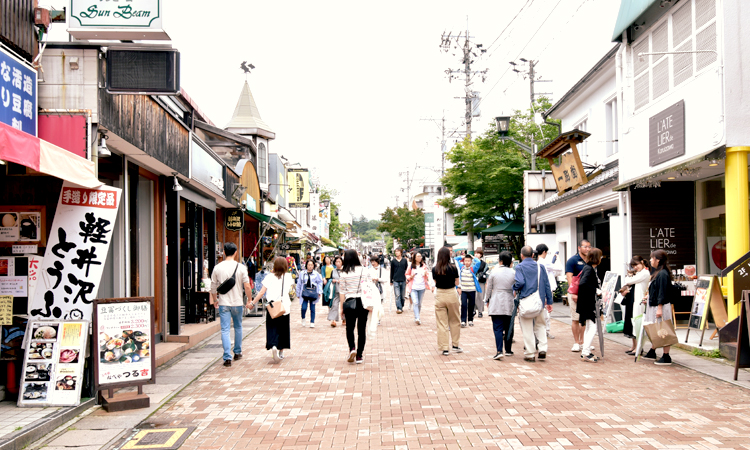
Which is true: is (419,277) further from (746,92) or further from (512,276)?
(746,92)

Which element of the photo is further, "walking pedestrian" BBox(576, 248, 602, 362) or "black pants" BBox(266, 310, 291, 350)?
"black pants" BBox(266, 310, 291, 350)

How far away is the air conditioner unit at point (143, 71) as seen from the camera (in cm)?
760

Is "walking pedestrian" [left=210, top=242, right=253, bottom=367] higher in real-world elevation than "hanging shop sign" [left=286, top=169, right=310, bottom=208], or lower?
lower

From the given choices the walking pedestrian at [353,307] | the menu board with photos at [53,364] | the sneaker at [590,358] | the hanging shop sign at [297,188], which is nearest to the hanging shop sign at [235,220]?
the walking pedestrian at [353,307]

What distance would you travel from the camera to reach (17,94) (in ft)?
21.7

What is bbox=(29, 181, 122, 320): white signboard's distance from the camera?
A: 689cm

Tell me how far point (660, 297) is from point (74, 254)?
7712 millimetres

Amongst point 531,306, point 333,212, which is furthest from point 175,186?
point 333,212

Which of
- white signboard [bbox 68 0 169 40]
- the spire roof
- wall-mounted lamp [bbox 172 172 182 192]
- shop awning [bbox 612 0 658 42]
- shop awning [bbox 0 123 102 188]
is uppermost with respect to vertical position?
the spire roof

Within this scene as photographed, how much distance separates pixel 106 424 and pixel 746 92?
10068mm

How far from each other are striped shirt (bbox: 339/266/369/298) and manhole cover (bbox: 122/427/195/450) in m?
3.97

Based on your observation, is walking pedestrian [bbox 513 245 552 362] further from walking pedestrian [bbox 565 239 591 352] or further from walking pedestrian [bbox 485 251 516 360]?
walking pedestrian [bbox 565 239 591 352]

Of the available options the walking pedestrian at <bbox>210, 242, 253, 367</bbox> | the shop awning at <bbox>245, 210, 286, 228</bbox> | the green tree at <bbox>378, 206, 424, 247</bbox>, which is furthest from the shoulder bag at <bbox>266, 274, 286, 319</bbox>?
the green tree at <bbox>378, 206, 424, 247</bbox>

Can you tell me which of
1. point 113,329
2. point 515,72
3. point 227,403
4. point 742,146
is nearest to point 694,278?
point 742,146
